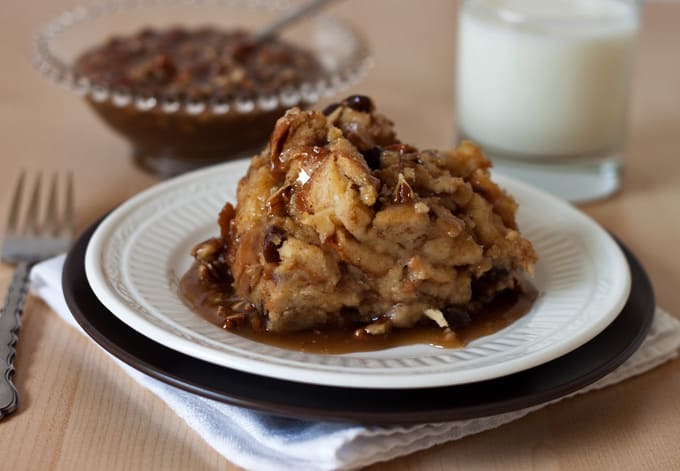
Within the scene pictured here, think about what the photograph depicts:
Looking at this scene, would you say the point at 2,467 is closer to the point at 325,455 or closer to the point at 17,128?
the point at 325,455

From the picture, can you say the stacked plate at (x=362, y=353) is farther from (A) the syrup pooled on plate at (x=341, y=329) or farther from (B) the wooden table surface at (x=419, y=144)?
(B) the wooden table surface at (x=419, y=144)

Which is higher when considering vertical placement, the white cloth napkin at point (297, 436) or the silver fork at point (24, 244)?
the white cloth napkin at point (297, 436)

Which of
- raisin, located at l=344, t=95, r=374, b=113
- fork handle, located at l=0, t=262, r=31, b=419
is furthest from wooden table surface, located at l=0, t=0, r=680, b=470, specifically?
raisin, located at l=344, t=95, r=374, b=113

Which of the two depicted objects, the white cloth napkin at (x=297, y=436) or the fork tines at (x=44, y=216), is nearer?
the white cloth napkin at (x=297, y=436)

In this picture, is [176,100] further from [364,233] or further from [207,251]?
[364,233]

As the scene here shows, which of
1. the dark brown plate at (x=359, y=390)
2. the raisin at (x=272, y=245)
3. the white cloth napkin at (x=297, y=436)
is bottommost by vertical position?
the white cloth napkin at (x=297, y=436)

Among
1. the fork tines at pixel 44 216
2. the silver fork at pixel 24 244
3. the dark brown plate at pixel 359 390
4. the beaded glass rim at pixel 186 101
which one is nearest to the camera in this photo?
the dark brown plate at pixel 359 390

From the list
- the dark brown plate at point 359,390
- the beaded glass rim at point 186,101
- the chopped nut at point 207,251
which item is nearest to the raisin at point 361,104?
the chopped nut at point 207,251

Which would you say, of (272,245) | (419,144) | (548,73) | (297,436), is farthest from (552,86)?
(297,436)
